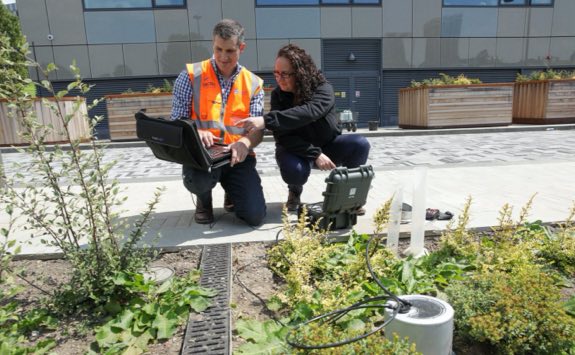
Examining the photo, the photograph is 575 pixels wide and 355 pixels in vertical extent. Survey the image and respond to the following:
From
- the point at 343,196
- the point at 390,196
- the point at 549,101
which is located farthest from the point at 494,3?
the point at 343,196

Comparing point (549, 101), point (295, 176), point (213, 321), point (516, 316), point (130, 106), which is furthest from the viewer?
point (549, 101)

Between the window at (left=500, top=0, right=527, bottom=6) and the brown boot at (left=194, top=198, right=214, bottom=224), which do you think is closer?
the brown boot at (left=194, top=198, right=214, bottom=224)

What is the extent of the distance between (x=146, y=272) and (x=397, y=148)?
7.63 m

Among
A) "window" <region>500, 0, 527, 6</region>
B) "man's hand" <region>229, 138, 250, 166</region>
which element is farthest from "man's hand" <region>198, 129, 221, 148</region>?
"window" <region>500, 0, 527, 6</region>

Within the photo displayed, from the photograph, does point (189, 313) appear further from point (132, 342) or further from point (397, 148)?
point (397, 148)

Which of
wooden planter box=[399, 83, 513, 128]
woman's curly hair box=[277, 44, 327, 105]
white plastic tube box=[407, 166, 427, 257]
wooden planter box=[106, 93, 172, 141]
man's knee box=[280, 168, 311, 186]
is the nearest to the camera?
white plastic tube box=[407, 166, 427, 257]

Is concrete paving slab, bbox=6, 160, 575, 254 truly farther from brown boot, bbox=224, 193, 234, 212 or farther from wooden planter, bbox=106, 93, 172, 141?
wooden planter, bbox=106, 93, 172, 141

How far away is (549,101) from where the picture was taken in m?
12.9

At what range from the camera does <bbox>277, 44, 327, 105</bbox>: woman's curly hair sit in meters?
3.21

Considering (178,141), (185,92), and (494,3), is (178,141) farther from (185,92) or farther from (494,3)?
(494,3)

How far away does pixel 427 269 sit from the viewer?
2.22 metres

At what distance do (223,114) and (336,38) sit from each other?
1289 cm

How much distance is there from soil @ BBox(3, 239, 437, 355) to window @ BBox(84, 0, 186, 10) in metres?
13.5

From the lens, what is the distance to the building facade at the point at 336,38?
543 inches
